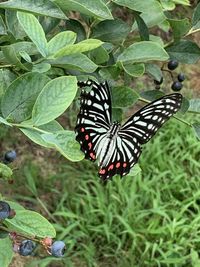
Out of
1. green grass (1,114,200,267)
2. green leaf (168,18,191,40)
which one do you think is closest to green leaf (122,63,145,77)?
green leaf (168,18,191,40)

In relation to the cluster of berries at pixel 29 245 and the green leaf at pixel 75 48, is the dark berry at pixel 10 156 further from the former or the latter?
the green leaf at pixel 75 48

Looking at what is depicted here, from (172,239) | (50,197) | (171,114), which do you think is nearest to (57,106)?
(171,114)

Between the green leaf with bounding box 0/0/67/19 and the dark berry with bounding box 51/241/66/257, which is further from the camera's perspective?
the dark berry with bounding box 51/241/66/257

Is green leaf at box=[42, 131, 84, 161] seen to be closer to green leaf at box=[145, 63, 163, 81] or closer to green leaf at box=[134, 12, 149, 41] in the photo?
green leaf at box=[134, 12, 149, 41]

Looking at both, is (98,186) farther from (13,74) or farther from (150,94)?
(13,74)

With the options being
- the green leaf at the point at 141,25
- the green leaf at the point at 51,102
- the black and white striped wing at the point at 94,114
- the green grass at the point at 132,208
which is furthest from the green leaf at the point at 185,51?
the green grass at the point at 132,208

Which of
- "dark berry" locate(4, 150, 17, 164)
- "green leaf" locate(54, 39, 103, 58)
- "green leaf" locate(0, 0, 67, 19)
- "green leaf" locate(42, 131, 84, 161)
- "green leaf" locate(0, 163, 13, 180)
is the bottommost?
"dark berry" locate(4, 150, 17, 164)

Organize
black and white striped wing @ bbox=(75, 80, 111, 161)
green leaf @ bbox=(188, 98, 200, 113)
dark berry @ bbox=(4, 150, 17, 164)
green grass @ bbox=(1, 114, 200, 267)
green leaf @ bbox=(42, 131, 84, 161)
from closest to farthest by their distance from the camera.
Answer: green leaf @ bbox=(42, 131, 84, 161)
black and white striped wing @ bbox=(75, 80, 111, 161)
dark berry @ bbox=(4, 150, 17, 164)
green leaf @ bbox=(188, 98, 200, 113)
green grass @ bbox=(1, 114, 200, 267)
